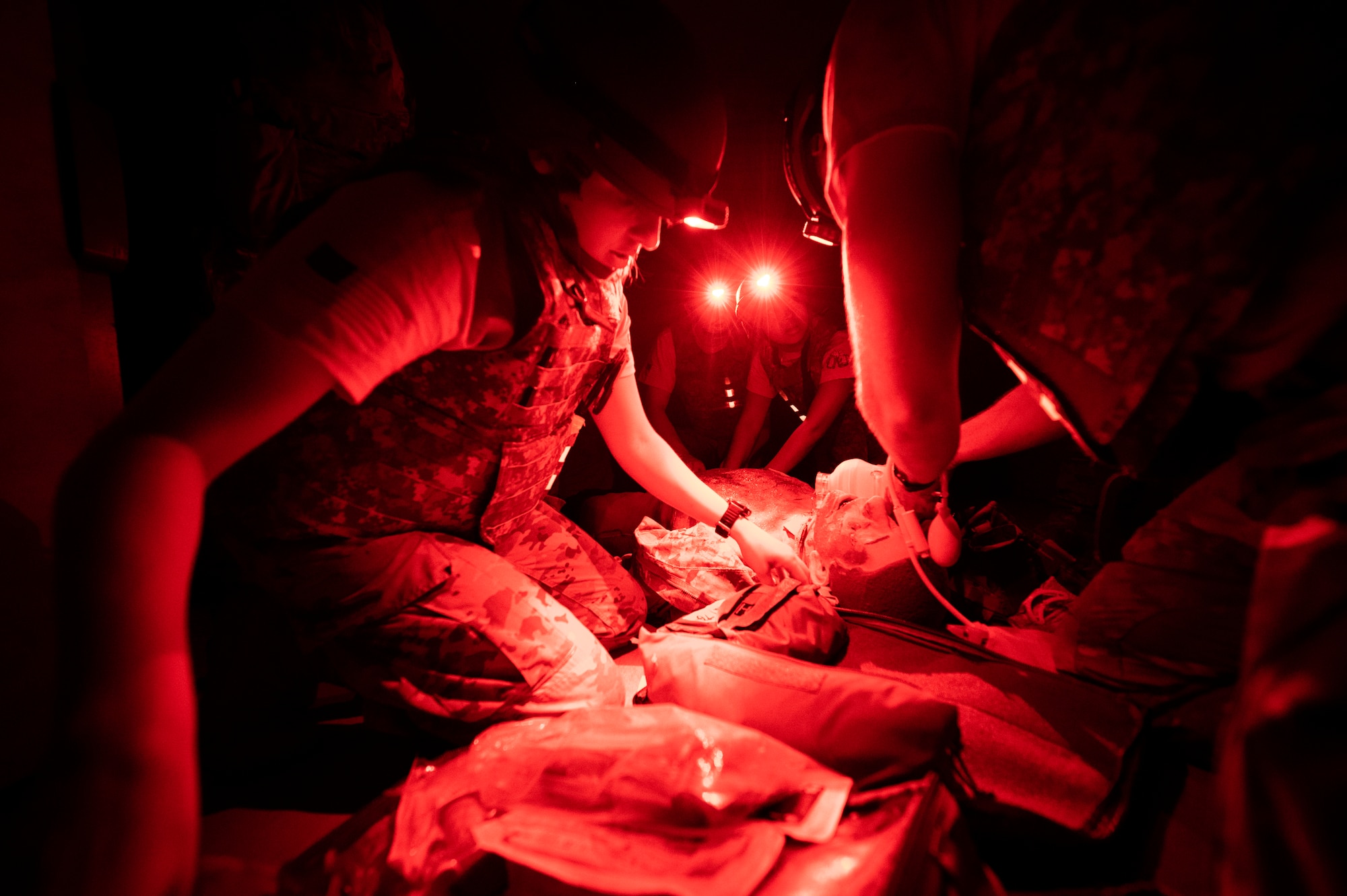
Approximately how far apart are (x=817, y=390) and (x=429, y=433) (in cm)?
347

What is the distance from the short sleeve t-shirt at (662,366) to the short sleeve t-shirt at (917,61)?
336cm

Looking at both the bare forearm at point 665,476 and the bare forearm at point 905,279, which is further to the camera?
the bare forearm at point 665,476

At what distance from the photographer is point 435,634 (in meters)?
1.37

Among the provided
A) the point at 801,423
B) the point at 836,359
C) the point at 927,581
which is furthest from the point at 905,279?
the point at 801,423

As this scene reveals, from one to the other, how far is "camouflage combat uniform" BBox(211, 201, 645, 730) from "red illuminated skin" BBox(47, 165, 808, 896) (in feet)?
1.63

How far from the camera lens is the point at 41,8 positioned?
4.98ft

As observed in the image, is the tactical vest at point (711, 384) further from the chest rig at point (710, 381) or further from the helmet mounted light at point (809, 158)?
the helmet mounted light at point (809, 158)

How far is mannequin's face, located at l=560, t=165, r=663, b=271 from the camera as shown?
125 centimetres

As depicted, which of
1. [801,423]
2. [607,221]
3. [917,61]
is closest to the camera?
[917,61]

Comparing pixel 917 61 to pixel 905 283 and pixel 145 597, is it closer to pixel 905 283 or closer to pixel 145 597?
pixel 905 283

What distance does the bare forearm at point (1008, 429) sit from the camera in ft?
4.90

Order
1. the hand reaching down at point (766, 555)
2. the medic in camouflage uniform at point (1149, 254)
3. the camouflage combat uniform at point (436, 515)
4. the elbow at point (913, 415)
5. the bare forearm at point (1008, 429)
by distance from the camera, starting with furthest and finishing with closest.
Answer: the hand reaching down at point (766, 555), the bare forearm at point (1008, 429), the camouflage combat uniform at point (436, 515), the elbow at point (913, 415), the medic in camouflage uniform at point (1149, 254)

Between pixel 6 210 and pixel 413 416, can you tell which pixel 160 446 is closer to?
pixel 413 416

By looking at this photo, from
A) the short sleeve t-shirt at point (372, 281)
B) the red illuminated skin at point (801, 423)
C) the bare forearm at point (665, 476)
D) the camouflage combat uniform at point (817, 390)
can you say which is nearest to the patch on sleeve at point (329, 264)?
the short sleeve t-shirt at point (372, 281)
